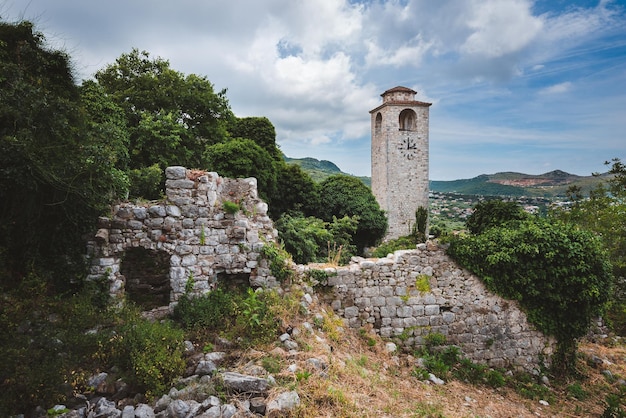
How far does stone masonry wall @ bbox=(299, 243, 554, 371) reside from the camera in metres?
7.91

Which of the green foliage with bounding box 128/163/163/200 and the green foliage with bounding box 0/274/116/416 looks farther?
the green foliage with bounding box 128/163/163/200

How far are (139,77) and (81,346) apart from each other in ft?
53.6

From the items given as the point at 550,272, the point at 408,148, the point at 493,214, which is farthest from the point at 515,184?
the point at 550,272

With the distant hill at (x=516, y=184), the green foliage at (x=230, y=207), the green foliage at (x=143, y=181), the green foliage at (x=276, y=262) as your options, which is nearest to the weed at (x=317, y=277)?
the green foliage at (x=276, y=262)

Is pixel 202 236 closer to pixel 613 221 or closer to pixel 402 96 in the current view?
pixel 613 221

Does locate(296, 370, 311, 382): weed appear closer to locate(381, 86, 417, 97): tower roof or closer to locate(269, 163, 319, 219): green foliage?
locate(269, 163, 319, 219): green foliage

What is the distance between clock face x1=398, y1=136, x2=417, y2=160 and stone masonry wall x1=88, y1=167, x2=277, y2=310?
84.4 ft

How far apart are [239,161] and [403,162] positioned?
18.1 meters

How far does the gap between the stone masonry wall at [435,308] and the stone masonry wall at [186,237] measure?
6.01 ft

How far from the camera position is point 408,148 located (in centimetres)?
3095

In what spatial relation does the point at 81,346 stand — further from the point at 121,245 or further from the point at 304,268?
the point at 304,268

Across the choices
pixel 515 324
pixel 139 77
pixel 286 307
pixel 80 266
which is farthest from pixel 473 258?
pixel 139 77

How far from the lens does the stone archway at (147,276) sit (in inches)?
299

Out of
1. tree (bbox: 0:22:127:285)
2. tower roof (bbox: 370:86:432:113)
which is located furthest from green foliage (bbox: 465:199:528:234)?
tower roof (bbox: 370:86:432:113)
